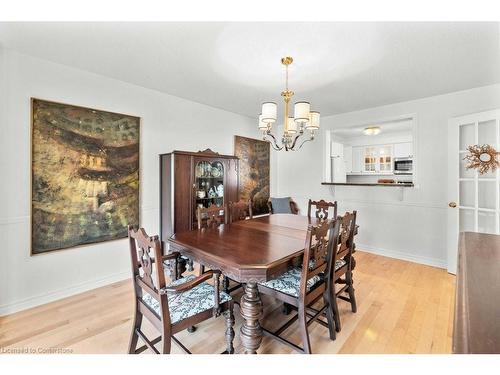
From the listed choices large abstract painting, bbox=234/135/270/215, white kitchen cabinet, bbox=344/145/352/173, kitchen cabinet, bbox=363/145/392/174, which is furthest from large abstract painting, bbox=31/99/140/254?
kitchen cabinet, bbox=363/145/392/174

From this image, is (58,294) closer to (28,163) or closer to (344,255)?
(28,163)

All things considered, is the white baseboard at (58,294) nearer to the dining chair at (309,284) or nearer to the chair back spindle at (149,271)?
the chair back spindle at (149,271)

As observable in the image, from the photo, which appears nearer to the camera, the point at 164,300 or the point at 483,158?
the point at 164,300

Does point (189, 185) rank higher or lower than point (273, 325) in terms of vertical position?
higher

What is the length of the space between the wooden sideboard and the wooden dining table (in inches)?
32.9

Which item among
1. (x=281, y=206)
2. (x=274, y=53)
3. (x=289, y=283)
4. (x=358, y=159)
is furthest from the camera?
(x=358, y=159)

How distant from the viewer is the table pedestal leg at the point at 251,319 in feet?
4.87

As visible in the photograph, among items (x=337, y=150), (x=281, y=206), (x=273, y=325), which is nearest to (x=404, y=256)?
(x=281, y=206)

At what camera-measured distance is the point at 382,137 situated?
612 centimetres

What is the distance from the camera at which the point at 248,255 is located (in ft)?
5.10

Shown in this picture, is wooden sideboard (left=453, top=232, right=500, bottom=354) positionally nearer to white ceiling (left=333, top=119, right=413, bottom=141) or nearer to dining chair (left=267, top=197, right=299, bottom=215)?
dining chair (left=267, top=197, right=299, bottom=215)

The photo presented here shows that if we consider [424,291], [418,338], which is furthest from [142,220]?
[424,291]

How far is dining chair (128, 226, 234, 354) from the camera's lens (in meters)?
1.29

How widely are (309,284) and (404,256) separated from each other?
2.57 m
